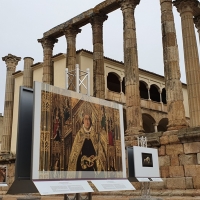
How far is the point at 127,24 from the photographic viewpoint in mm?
18578

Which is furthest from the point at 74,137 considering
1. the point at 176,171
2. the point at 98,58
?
the point at 98,58

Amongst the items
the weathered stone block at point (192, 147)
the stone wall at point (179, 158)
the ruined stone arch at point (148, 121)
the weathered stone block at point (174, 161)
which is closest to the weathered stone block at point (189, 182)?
the stone wall at point (179, 158)

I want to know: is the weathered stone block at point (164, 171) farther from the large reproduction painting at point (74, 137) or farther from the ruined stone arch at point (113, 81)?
the ruined stone arch at point (113, 81)

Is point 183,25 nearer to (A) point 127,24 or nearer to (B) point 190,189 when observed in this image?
(A) point 127,24

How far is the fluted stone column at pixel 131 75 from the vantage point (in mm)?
16766

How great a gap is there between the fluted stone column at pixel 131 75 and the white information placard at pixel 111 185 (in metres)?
8.56

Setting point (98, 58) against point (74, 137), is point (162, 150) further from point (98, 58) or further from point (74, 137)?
point (74, 137)

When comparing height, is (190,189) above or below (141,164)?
below

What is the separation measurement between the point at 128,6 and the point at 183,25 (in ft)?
12.2

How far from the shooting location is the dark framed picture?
10734 mm

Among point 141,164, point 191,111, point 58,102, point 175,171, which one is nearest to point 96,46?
point 191,111

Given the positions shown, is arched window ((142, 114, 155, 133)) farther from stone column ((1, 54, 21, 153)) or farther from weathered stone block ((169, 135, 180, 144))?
weathered stone block ((169, 135, 180, 144))

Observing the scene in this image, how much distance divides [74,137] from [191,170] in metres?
7.96

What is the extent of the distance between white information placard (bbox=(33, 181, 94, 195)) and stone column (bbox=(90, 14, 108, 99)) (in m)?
13.3
